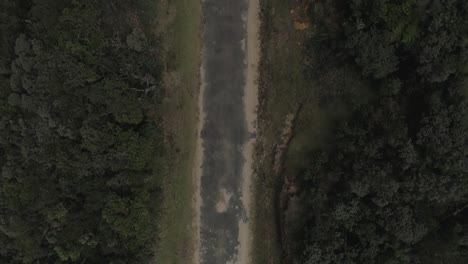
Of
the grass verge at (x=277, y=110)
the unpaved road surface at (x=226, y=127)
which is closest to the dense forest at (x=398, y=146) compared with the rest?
the grass verge at (x=277, y=110)

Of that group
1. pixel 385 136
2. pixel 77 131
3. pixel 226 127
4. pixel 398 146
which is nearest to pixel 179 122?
pixel 226 127

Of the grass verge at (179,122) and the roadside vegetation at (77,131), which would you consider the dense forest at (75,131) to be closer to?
the roadside vegetation at (77,131)

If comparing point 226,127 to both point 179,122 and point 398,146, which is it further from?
point 398,146

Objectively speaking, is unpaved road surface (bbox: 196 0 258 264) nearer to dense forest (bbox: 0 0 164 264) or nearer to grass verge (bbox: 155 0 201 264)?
grass verge (bbox: 155 0 201 264)

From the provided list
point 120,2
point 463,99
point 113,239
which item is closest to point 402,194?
point 463,99

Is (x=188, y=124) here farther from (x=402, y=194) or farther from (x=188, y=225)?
(x=402, y=194)
